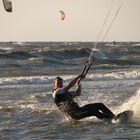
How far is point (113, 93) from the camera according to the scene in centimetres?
1919

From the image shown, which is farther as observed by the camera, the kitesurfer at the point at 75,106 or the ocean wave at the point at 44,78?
the ocean wave at the point at 44,78

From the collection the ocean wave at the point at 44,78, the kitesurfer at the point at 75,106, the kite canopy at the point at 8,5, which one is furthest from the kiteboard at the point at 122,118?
the ocean wave at the point at 44,78

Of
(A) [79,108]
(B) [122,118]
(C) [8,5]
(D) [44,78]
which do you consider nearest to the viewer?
(B) [122,118]

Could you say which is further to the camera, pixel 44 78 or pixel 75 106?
pixel 44 78

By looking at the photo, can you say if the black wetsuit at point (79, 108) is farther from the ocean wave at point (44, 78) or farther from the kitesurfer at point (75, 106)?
the ocean wave at point (44, 78)

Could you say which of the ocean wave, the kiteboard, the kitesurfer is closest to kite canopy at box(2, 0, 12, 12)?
the kitesurfer

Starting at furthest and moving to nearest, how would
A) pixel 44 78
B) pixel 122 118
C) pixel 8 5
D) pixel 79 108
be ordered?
pixel 44 78, pixel 8 5, pixel 79 108, pixel 122 118

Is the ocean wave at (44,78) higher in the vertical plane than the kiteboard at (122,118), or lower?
lower

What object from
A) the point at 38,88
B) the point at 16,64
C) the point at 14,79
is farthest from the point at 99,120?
the point at 16,64

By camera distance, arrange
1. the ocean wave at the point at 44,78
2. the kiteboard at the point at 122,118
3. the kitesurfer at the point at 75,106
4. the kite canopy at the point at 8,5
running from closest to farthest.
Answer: the kiteboard at the point at 122,118
the kitesurfer at the point at 75,106
the kite canopy at the point at 8,5
the ocean wave at the point at 44,78

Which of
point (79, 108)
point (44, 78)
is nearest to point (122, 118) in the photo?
point (79, 108)

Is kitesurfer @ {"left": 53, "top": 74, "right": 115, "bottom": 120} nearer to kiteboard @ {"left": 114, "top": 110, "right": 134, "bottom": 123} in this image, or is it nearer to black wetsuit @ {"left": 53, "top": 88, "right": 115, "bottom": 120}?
black wetsuit @ {"left": 53, "top": 88, "right": 115, "bottom": 120}

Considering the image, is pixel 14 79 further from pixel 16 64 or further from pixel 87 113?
pixel 87 113

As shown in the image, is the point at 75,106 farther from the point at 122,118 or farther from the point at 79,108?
the point at 122,118
